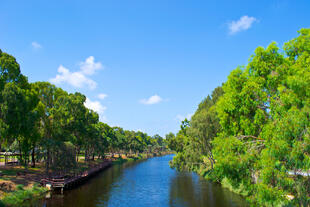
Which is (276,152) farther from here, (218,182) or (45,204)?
(218,182)

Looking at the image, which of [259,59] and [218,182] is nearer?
[259,59]

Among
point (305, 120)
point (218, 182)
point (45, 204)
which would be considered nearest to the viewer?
point (305, 120)

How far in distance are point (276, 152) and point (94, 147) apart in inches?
3231

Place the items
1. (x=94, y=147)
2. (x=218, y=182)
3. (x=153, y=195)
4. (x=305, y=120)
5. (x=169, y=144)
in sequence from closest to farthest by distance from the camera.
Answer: (x=305, y=120), (x=153, y=195), (x=218, y=182), (x=169, y=144), (x=94, y=147)

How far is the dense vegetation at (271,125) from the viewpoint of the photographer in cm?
1508

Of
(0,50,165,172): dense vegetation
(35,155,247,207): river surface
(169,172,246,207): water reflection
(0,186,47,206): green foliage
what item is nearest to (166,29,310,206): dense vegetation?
(169,172,246,207): water reflection

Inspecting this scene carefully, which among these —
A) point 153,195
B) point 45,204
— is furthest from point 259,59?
point 45,204

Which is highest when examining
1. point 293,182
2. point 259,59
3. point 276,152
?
point 259,59

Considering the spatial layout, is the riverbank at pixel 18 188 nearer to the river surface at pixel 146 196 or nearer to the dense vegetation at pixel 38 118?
the river surface at pixel 146 196

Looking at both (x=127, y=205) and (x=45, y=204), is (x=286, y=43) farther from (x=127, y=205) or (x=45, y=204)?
(x=45, y=204)

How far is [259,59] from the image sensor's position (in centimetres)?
2258

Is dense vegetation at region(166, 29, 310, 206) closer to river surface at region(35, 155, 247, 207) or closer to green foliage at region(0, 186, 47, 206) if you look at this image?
river surface at region(35, 155, 247, 207)

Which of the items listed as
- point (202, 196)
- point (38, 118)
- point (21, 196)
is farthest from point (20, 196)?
point (202, 196)

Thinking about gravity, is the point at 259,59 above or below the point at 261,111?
above
